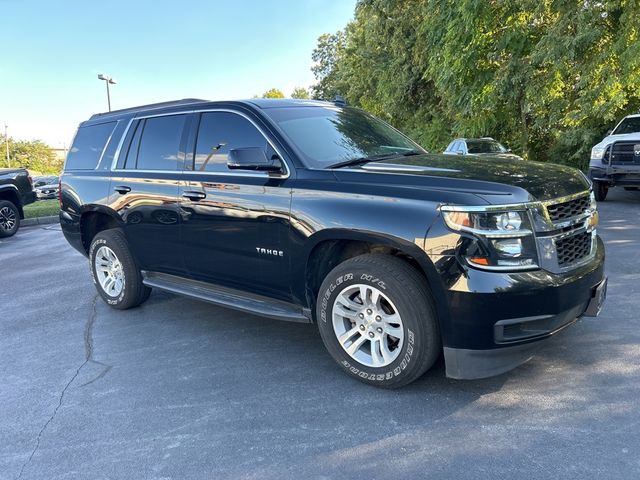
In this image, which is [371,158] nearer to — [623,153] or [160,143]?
[160,143]

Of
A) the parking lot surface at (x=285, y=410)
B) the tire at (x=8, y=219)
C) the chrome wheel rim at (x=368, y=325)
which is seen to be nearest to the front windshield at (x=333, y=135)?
the chrome wheel rim at (x=368, y=325)

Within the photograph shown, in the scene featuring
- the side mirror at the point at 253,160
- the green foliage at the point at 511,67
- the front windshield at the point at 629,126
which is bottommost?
the side mirror at the point at 253,160

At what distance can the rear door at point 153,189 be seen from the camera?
184 inches

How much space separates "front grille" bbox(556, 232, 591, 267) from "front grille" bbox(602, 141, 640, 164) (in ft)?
28.3

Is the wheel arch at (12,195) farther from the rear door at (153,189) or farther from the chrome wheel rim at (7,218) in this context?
the rear door at (153,189)

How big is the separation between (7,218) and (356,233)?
1155cm

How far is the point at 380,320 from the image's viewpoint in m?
3.43

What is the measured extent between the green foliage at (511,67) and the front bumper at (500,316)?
9283 mm

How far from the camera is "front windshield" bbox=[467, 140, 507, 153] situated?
48.0 ft

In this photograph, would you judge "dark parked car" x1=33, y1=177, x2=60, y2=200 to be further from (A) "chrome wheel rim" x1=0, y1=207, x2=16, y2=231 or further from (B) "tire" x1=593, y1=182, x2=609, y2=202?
(B) "tire" x1=593, y1=182, x2=609, y2=202

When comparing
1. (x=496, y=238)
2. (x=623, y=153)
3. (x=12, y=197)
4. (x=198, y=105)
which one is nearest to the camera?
(x=496, y=238)

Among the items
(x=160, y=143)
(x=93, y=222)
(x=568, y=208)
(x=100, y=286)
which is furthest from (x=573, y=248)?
(x=93, y=222)

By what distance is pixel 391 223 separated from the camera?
127 inches

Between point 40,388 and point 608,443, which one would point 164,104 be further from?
point 608,443
